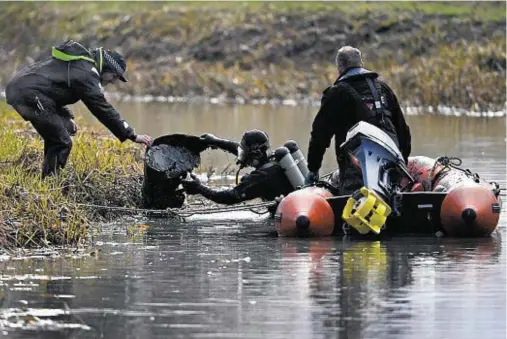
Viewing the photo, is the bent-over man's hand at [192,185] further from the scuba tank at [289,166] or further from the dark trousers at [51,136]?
the dark trousers at [51,136]

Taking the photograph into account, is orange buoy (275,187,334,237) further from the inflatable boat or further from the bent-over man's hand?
the bent-over man's hand

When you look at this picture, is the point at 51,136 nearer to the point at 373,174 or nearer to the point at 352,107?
the point at 352,107

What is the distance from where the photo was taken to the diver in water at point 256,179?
17.4m

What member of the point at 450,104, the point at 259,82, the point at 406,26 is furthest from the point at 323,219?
the point at 406,26

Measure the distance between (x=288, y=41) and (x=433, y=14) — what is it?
5380 millimetres

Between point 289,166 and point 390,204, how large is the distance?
1773 millimetres

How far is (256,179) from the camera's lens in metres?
17.5

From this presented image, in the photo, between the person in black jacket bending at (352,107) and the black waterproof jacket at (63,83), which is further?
the black waterproof jacket at (63,83)

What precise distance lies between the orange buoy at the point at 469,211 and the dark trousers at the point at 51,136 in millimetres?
4042

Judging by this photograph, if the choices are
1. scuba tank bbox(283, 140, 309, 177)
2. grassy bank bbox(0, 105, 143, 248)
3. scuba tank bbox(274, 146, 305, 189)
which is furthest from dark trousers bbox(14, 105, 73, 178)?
scuba tank bbox(283, 140, 309, 177)

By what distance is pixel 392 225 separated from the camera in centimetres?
1622

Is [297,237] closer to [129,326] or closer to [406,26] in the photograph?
[129,326]

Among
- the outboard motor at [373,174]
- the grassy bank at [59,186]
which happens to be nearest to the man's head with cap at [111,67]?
the grassy bank at [59,186]

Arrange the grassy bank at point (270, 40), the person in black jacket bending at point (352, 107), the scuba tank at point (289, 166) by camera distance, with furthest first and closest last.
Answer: the grassy bank at point (270, 40) → the scuba tank at point (289, 166) → the person in black jacket bending at point (352, 107)
